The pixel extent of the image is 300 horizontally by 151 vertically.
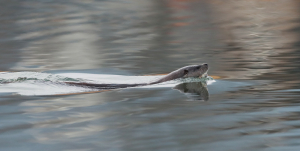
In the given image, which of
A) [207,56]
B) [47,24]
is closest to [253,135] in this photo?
[207,56]

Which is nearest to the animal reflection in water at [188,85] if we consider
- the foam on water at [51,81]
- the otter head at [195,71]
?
the otter head at [195,71]

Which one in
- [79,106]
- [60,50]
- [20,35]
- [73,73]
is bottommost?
[79,106]

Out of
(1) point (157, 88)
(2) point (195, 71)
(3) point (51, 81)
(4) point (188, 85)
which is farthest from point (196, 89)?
(3) point (51, 81)

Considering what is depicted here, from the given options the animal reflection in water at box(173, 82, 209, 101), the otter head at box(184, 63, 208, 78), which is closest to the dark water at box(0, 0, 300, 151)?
the animal reflection in water at box(173, 82, 209, 101)

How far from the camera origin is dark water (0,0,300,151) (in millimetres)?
4742

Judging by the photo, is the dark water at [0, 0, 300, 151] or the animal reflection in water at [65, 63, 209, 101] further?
the animal reflection in water at [65, 63, 209, 101]

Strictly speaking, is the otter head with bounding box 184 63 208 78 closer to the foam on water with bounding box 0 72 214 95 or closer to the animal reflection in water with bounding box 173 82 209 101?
the foam on water with bounding box 0 72 214 95

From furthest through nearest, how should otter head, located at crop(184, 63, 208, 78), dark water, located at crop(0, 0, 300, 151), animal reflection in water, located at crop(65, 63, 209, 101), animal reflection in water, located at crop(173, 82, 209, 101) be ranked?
otter head, located at crop(184, 63, 208, 78), animal reflection in water, located at crop(65, 63, 209, 101), animal reflection in water, located at crop(173, 82, 209, 101), dark water, located at crop(0, 0, 300, 151)

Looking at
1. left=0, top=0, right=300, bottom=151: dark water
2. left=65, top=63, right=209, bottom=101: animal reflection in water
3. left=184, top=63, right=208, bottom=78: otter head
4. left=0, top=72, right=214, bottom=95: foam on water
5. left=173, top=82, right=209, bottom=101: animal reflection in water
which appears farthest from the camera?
left=184, top=63, right=208, bottom=78: otter head

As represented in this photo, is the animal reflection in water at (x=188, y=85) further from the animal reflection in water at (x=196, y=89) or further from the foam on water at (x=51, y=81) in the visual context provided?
the foam on water at (x=51, y=81)

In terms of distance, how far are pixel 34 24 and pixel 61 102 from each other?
16.6 m

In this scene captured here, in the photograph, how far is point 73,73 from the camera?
1028 cm

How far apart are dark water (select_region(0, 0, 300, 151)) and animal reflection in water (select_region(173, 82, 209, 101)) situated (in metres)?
0.05

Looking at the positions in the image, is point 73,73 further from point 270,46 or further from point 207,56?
point 270,46
